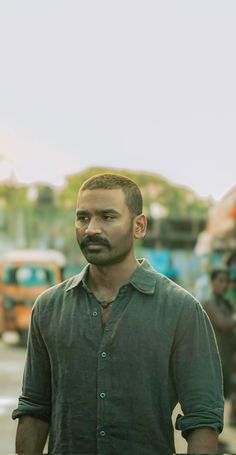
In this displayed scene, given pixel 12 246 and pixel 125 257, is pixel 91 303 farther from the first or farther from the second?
pixel 12 246

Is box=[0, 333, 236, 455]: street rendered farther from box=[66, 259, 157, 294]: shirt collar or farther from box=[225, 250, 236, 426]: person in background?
box=[66, 259, 157, 294]: shirt collar

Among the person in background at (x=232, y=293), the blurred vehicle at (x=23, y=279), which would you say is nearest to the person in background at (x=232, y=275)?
the person in background at (x=232, y=293)

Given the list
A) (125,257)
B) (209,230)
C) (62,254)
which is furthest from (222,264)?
(125,257)

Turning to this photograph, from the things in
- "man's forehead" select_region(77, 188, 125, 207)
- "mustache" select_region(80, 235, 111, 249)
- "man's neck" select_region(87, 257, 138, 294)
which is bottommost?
"man's neck" select_region(87, 257, 138, 294)

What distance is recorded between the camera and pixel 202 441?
1.02 m

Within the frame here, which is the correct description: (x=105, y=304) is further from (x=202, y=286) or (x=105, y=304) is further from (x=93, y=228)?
(x=202, y=286)

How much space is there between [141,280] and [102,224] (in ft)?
0.26

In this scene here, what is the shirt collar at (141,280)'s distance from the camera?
1.04 m

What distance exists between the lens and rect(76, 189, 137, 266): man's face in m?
1.04

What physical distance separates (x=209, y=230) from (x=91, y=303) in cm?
251

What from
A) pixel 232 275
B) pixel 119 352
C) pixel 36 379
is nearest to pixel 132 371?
pixel 119 352

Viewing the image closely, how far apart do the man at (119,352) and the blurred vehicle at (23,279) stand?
236cm

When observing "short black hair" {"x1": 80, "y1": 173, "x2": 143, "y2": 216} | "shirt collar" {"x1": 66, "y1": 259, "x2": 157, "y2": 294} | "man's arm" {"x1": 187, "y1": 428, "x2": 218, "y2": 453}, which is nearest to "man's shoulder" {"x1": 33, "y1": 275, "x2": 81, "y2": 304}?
"shirt collar" {"x1": 66, "y1": 259, "x2": 157, "y2": 294}

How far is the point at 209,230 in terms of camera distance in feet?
11.6
